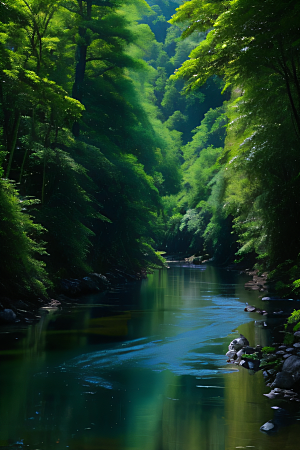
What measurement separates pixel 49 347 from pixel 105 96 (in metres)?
19.3

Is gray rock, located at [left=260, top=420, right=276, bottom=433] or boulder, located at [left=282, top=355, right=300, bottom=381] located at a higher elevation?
boulder, located at [left=282, top=355, right=300, bottom=381]

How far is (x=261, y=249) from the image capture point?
22.1 metres

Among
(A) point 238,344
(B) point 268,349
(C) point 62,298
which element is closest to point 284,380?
(B) point 268,349

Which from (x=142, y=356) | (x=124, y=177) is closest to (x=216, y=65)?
(x=142, y=356)

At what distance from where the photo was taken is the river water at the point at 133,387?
17.7 feet

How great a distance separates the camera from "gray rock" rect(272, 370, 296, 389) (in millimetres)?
6828

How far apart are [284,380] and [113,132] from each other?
74.1 feet

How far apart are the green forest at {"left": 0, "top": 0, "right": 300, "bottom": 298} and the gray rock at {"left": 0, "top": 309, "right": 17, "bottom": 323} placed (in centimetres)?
100

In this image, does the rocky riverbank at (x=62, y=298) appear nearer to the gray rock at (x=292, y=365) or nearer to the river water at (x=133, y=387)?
the river water at (x=133, y=387)

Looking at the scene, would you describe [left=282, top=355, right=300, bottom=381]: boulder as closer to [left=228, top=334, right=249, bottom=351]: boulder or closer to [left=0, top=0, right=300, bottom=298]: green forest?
[left=0, top=0, right=300, bottom=298]: green forest

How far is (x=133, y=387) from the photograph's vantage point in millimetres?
7309

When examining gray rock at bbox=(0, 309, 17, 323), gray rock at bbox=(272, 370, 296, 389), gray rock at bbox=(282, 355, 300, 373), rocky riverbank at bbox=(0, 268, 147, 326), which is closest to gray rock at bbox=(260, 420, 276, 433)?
gray rock at bbox=(272, 370, 296, 389)

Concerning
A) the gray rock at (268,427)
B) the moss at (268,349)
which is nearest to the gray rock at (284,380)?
the gray rock at (268,427)

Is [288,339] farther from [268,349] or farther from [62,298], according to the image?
[62,298]
